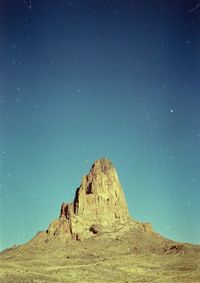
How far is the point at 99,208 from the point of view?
189 meters

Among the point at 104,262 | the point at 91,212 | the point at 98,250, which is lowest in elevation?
the point at 104,262

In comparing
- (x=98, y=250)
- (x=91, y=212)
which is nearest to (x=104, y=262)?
(x=98, y=250)

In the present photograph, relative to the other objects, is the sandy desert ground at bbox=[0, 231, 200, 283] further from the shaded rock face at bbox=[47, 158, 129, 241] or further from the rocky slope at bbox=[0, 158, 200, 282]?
the shaded rock face at bbox=[47, 158, 129, 241]

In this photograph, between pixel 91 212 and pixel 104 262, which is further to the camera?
pixel 91 212

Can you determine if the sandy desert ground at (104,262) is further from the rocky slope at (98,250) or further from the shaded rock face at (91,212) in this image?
the shaded rock face at (91,212)

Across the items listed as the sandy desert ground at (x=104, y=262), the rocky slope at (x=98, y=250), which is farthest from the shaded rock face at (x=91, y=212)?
the sandy desert ground at (x=104, y=262)

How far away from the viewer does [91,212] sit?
7357 inches

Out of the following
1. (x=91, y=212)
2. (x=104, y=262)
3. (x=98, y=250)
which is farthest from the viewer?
(x=91, y=212)

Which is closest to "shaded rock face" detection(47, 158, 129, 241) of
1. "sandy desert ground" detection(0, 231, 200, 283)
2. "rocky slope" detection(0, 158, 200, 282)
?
"rocky slope" detection(0, 158, 200, 282)

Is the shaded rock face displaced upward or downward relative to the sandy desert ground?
upward

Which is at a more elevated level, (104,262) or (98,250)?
(98,250)

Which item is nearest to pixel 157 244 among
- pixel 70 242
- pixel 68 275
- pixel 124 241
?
pixel 124 241

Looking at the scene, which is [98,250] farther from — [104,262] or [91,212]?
[91,212]

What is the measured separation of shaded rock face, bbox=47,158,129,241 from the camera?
170562 millimetres
